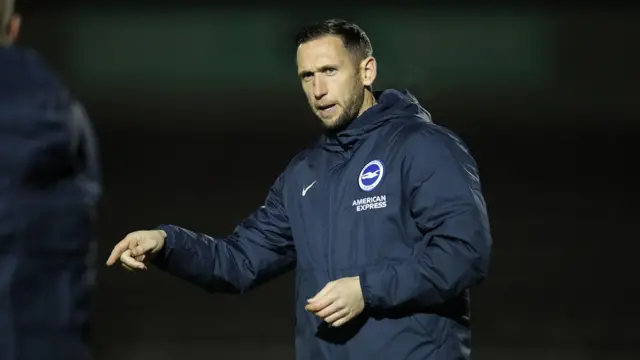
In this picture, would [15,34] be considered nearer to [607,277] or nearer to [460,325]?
Answer: [460,325]

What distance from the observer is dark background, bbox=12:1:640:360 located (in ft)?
28.7

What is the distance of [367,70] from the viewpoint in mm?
3451

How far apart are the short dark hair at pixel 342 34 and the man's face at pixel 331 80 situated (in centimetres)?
1

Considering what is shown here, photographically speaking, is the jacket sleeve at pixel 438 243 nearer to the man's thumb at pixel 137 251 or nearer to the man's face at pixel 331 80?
the man's face at pixel 331 80

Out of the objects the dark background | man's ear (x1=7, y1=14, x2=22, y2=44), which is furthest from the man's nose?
the dark background

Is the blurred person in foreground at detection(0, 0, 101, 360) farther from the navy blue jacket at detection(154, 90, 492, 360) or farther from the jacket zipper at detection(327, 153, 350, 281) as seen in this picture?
the jacket zipper at detection(327, 153, 350, 281)

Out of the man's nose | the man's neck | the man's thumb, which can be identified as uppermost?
the man's nose

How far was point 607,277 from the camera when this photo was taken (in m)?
7.46

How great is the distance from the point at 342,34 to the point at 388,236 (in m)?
0.66

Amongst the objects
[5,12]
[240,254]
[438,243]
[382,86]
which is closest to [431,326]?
[438,243]

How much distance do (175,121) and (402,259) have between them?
831 centimetres

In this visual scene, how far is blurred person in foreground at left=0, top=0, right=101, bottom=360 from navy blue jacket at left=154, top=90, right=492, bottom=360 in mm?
1083

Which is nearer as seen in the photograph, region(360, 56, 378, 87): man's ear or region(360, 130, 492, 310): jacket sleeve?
region(360, 130, 492, 310): jacket sleeve

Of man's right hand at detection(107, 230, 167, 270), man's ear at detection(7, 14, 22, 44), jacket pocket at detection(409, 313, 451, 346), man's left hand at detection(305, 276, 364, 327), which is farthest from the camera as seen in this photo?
man's right hand at detection(107, 230, 167, 270)
